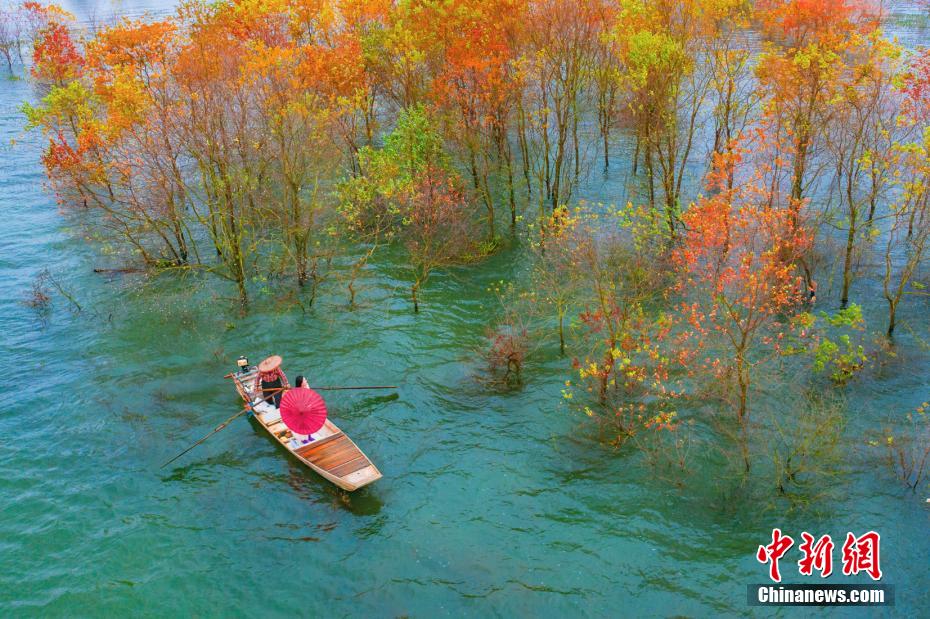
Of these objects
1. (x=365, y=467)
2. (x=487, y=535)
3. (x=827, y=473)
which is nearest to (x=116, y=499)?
(x=365, y=467)

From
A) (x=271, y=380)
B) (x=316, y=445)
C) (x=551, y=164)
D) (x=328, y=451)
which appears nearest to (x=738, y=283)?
(x=328, y=451)

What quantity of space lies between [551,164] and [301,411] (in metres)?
33.6

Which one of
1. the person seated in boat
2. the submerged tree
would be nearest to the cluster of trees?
the submerged tree

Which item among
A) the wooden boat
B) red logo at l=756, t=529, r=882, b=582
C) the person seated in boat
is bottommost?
red logo at l=756, t=529, r=882, b=582

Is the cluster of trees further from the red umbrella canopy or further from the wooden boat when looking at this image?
the red umbrella canopy

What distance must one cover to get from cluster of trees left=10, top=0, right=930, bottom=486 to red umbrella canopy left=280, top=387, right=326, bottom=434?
903 centimetres

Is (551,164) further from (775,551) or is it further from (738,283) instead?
(775,551)

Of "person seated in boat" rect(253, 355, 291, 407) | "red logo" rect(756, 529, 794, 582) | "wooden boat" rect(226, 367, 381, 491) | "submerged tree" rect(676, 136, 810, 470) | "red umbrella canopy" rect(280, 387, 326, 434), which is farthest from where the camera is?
"person seated in boat" rect(253, 355, 291, 407)

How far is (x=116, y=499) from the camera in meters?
24.4

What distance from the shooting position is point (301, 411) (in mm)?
23875

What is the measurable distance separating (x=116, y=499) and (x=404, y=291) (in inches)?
715

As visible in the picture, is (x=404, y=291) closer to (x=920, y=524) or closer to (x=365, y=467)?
(x=365, y=467)

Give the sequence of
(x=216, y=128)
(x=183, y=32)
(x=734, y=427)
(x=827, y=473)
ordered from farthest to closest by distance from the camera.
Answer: (x=183, y=32), (x=216, y=128), (x=734, y=427), (x=827, y=473)

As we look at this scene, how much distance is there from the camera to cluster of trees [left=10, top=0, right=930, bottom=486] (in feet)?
97.0
